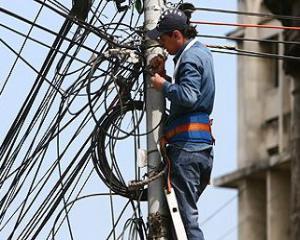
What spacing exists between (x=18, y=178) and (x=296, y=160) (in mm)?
27071

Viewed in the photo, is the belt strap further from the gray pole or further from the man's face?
the man's face

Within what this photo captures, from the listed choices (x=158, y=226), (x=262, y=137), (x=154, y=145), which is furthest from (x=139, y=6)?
(x=262, y=137)

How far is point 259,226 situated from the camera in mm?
56844

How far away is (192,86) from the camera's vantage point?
15.7m

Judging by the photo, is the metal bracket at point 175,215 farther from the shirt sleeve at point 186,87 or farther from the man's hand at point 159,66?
the man's hand at point 159,66

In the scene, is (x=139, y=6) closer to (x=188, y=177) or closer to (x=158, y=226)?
(x=188, y=177)

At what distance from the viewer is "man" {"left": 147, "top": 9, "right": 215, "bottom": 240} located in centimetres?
1568

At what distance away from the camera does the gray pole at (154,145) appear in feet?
52.2

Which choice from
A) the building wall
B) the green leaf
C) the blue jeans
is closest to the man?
the blue jeans

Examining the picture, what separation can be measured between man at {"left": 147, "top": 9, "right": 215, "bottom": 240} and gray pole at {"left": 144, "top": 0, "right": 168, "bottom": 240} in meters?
0.21

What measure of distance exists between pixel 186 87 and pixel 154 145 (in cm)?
77

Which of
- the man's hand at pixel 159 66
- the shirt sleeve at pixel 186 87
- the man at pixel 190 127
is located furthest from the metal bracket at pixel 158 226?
the man's hand at pixel 159 66

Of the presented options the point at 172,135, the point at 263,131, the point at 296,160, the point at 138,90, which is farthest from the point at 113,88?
the point at 263,131

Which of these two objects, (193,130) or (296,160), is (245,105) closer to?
(296,160)
